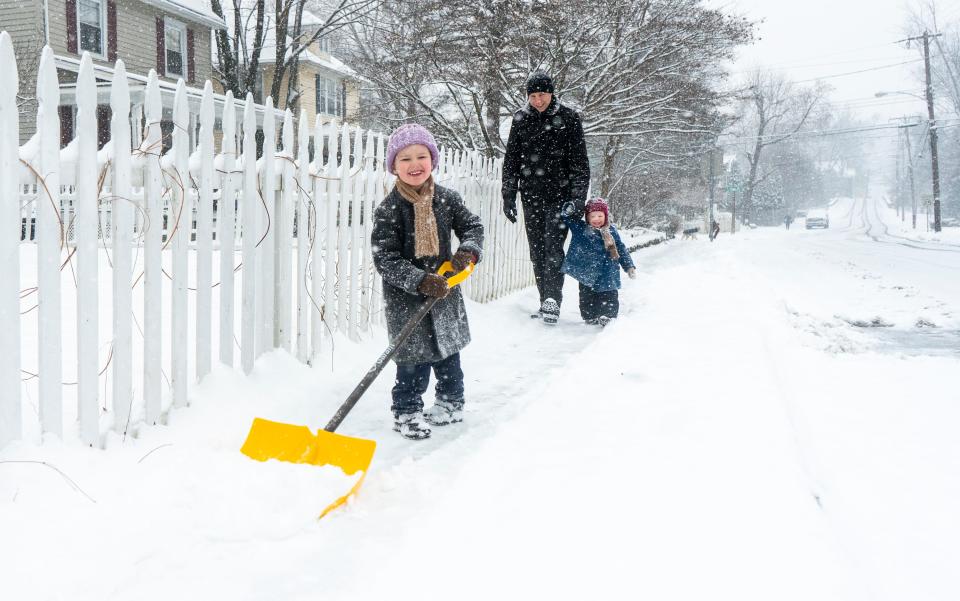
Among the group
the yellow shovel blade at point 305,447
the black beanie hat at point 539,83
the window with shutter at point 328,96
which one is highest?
the window with shutter at point 328,96

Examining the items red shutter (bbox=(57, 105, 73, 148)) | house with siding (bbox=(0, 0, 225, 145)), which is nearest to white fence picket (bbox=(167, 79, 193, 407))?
house with siding (bbox=(0, 0, 225, 145))

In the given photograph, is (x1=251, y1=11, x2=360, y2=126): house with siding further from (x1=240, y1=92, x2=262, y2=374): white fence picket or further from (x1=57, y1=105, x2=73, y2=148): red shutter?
(x1=240, y1=92, x2=262, y2=374): white fence picket

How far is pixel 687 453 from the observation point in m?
2.58

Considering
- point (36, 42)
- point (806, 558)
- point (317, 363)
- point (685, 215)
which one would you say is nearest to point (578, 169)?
point (317, 363)

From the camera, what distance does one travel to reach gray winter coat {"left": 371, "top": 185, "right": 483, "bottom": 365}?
3.09 meters

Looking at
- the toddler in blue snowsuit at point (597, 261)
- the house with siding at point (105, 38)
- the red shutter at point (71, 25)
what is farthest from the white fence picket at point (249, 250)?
the red shutter at point (71, 25)

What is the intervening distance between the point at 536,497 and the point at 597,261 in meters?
3.69

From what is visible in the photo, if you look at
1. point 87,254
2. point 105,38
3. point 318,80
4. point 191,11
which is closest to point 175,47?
point 191,11

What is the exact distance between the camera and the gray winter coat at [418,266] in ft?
10.2

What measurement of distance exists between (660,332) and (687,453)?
241 centimetres

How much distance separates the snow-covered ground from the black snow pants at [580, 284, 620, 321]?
1.86 meters

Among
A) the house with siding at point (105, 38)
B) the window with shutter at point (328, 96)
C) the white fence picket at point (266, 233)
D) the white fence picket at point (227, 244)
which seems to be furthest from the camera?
the window with shutter at point (328, 96)

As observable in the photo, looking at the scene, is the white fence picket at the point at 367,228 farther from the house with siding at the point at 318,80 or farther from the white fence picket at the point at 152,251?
the house with siding at the point at 318,80

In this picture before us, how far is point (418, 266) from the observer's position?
3156 millimetres
